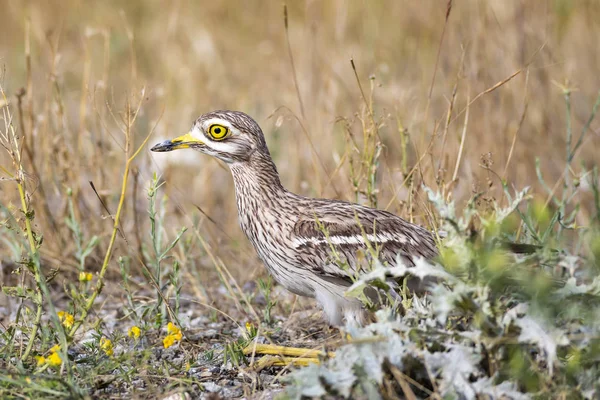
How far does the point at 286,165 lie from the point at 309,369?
4.09 meters

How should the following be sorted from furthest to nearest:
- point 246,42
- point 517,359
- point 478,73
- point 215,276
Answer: point 246,42
point 478,73
point 215,276
point 517,359

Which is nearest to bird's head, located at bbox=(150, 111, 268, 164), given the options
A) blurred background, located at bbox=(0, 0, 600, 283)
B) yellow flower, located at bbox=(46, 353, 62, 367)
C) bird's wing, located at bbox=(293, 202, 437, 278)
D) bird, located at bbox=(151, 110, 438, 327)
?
bird, located at bbox=(151, 110, 438, 327)

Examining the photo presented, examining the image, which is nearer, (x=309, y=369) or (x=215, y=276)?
(x=309, y=369)

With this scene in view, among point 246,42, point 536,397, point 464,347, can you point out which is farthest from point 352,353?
point 246,42

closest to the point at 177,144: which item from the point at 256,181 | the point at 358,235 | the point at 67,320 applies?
the point at 256,181

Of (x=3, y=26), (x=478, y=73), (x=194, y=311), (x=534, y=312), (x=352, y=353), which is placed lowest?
(x=194, y=311)

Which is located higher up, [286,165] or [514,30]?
[514,30]

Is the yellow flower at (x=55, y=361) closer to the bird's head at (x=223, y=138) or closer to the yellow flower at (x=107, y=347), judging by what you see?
the yellow flower at (x=107, y=347)

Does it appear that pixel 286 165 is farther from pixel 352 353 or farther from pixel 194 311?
pixel 352 353

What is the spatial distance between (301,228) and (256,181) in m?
0.40

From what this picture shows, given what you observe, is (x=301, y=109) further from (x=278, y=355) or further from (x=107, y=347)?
(x=107, y=347)

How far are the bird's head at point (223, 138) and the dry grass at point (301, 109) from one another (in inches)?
7.3

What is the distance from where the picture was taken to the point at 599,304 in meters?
2.64

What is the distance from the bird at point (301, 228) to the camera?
355 centimetres
